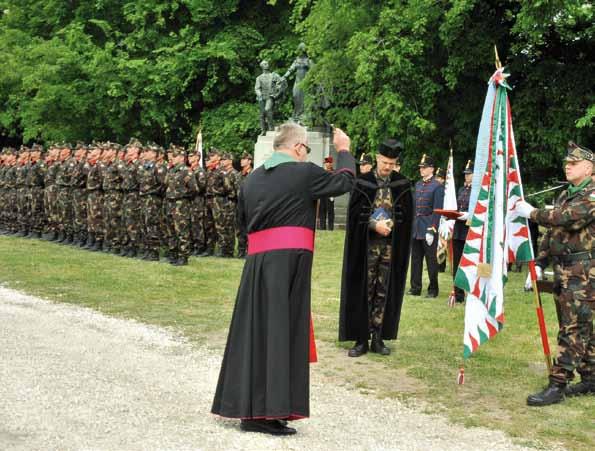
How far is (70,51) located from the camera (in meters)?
33.7

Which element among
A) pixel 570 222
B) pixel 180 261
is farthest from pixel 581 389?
pixel 180 261

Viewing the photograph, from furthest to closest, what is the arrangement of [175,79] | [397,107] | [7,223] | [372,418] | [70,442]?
[175,79] → [7,223] → [397,107] → [372,418] → [70,442]

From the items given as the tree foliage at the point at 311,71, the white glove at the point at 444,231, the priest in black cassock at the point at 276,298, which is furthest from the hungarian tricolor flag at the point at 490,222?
the tree foliage at the point at 311,71

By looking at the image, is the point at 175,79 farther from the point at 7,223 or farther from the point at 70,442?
the point at 70,442

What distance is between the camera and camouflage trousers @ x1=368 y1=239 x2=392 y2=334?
31.0 feet

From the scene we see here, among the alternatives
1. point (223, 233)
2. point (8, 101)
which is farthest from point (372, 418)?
point (8, 101)

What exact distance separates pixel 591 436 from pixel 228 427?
8.49 ft

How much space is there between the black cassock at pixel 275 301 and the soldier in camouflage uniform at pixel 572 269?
6.75ft

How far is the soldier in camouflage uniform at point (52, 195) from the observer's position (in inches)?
808

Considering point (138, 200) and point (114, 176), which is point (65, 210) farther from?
point (138, 200)

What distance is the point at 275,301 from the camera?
253 inches

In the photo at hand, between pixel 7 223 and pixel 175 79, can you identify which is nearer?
pixel 7 223

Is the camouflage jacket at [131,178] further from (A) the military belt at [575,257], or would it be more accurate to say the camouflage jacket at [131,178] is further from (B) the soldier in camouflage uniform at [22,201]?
(A) the military belt at [575,257]

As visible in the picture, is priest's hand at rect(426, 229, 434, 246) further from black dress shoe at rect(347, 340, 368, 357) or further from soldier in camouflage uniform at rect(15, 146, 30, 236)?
soldier in camouflage uniform at rect(15, 146, 30, 236)
